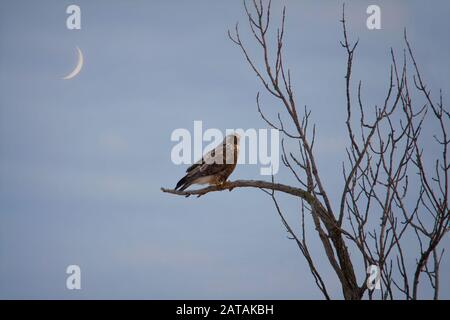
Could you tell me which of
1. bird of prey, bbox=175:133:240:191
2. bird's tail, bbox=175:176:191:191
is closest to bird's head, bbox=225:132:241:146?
bird of prey, bbox=175:133:240:191

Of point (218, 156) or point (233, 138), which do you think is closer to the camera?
point (218, 156)

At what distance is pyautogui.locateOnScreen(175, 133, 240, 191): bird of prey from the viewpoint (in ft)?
22.4

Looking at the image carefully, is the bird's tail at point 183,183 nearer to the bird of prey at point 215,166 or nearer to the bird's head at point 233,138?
the bird of prey at point 215,166

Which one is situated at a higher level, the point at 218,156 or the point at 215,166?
the point at 218,156

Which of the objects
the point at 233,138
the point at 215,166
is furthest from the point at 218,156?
the point at 233,138

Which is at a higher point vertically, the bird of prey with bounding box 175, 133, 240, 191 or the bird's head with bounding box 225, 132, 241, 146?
the bird's head with bounding box 225, 132, 241, 146

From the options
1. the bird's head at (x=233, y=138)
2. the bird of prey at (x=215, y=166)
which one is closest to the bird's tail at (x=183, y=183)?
the bird of prey at (x=215, y=166)

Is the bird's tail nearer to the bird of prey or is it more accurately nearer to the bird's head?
the bird of prey

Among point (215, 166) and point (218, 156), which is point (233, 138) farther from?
point (215, 166)

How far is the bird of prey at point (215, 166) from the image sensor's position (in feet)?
22.4

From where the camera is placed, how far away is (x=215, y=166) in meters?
7.32
